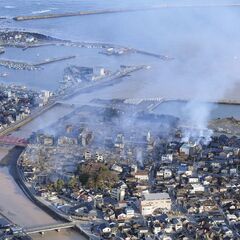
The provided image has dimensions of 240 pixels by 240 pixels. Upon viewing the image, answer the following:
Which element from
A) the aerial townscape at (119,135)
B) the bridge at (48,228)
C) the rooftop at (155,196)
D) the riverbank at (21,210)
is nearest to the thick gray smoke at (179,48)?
the aerial townscape at (119,135)

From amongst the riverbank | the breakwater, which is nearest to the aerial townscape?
the riverbank

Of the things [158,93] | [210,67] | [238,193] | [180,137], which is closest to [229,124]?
[180,137]

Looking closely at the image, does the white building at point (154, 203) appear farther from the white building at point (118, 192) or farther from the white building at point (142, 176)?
the white building at point (142, 176)

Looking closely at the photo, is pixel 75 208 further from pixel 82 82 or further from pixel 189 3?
pixel 189 3

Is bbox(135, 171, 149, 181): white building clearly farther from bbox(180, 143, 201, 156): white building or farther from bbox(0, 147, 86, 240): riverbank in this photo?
bbox(0, 147, 86, 240): riverbank

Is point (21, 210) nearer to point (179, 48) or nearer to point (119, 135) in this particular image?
point (119, 135)

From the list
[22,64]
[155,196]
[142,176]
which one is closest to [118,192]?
[155,196]

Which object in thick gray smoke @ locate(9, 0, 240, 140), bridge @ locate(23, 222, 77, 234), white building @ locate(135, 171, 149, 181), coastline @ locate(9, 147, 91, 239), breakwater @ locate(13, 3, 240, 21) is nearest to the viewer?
bridge @ locate(23, 222, 77, 234)

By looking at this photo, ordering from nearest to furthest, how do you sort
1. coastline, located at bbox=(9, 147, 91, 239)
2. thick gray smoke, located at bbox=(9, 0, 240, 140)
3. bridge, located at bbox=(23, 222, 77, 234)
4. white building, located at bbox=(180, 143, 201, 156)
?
bridge, located at bbox=(23, 222, 77, 234)
coastline, located at bbox=(9, 147, 91, 239)
white building, located at bbox=(180, 143, 201, 156)
thick gray smoke, located at bbox=(9, 0, 240, 140)
